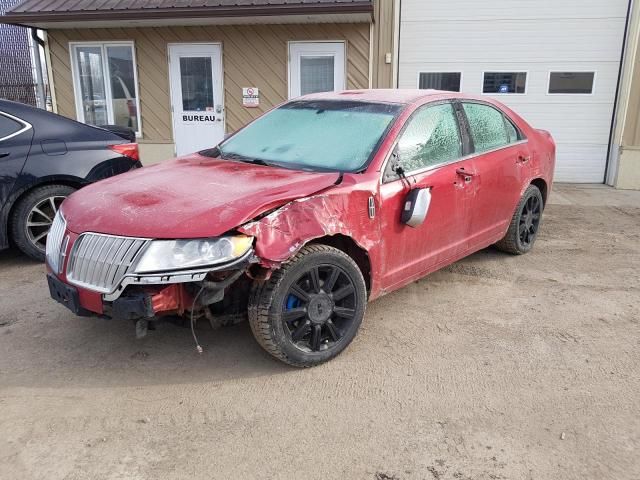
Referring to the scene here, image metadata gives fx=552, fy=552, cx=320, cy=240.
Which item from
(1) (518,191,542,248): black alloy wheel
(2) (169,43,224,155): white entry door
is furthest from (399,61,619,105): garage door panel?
(1) (518,191,542,248): black alloy wheel

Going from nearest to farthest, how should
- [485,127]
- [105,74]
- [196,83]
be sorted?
[485,127] → [196,83] → [105,74]

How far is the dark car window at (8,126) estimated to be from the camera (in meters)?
5.04

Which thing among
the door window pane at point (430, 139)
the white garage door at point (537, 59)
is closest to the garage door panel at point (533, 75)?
the white garage door at point (537, 59)

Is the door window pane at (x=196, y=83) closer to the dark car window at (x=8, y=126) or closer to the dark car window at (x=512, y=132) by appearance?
the dark car window at (x=8, y=126)

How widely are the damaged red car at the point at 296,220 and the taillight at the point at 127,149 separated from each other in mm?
1556

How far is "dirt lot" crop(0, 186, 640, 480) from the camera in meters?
2.54

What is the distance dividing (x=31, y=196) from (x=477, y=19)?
784cm

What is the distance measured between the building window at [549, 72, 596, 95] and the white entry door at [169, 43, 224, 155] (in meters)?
5.90

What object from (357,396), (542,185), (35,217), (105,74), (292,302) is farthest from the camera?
(105,74)

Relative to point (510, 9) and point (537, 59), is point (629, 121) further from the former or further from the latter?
point (510, 9)

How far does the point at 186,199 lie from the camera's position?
3.13m

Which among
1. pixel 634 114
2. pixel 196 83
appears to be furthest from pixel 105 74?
pixel 634 114

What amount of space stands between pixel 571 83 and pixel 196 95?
21.9 ft

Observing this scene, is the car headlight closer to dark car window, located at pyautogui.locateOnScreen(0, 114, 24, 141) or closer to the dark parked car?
the dark parked car
